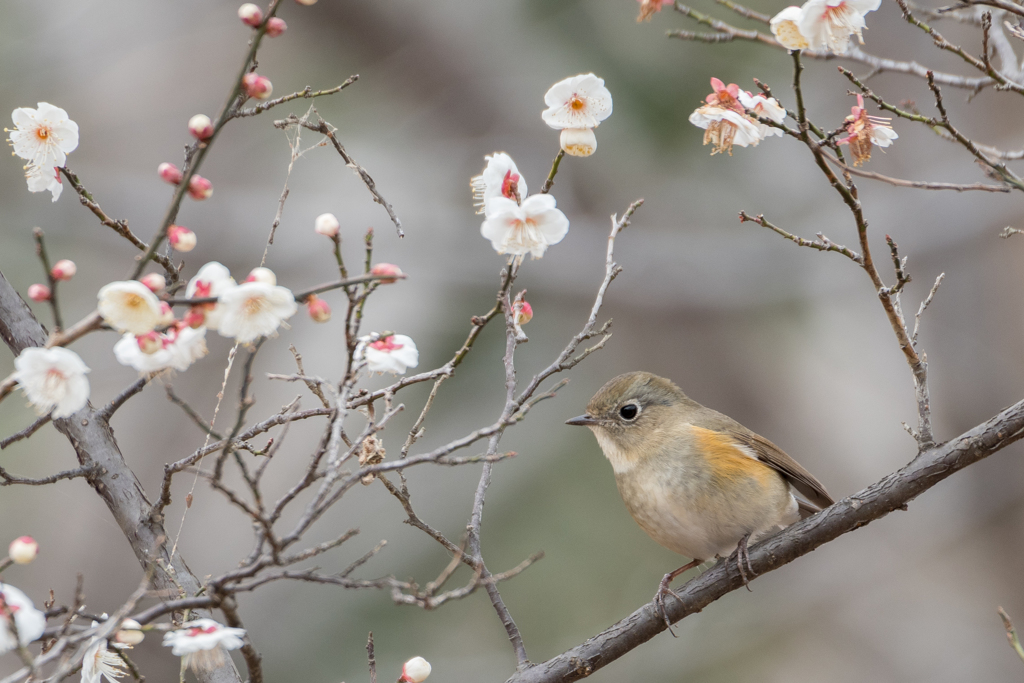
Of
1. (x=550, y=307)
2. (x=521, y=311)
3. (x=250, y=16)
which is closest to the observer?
(x=250, y=16)

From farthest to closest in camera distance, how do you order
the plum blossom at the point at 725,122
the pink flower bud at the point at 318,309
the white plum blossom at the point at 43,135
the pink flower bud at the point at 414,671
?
the plum blossom at the point at 725,122
the pink flower bud at the point at 414,671
the white plum blossom at the point at 43,135
the pink flower bud at the point at 318,309

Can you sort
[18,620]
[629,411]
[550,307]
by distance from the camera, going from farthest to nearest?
[550,307], [629,411], [18,620]

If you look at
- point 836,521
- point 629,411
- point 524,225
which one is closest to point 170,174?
point 524,225

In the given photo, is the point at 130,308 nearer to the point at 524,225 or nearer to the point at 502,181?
the point at 524,225

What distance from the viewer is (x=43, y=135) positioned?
69.6 inches

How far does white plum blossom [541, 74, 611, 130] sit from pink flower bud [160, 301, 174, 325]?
3.07 ft

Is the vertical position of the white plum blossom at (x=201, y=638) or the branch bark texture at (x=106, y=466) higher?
the branch bark texture at (x=106, y=466)

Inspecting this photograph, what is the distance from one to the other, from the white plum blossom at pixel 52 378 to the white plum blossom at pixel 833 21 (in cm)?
155

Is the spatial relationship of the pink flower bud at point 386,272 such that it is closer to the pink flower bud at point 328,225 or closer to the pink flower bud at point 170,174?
the pink flower bud at point 328,225

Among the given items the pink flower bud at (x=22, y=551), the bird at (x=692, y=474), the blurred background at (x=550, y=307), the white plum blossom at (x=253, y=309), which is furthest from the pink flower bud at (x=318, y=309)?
the blurred background at (x=550, y=307)

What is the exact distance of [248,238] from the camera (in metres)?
8.13

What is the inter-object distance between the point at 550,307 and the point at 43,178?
24.1ft

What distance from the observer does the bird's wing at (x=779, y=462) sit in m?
3.14

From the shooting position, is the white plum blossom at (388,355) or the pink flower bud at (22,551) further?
the white plum blossom at (388,355)
